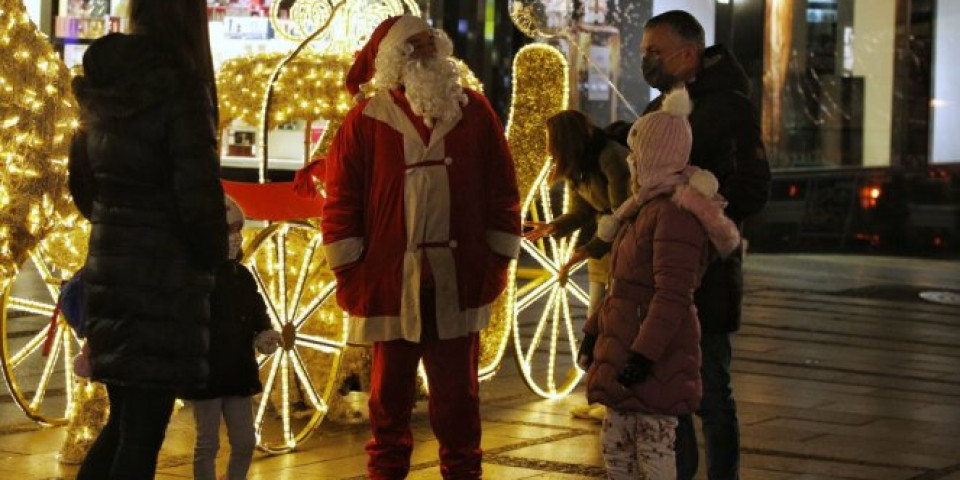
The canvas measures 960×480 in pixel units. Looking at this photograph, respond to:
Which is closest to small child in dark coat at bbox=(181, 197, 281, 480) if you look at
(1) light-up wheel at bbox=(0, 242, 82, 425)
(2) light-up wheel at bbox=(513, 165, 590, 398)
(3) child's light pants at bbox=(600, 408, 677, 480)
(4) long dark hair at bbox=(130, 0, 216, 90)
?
(4) long dark hair at bbox=(130, 0, 216, 90)

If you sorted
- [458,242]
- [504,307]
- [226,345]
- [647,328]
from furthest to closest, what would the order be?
[504,307], [458,242], [226,345], [647,328]

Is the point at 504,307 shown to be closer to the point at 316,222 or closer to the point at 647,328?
the point at 316,222

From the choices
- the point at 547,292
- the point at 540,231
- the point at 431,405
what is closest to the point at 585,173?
the point at 540,231

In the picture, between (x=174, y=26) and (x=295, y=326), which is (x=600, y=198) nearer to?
(x=295, y=326)

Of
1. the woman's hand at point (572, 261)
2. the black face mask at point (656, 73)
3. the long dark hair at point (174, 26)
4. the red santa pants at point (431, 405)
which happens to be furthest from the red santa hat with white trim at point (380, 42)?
the woman's hand at point (572, 261)

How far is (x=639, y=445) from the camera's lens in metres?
5.65

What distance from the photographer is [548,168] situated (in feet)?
29.3

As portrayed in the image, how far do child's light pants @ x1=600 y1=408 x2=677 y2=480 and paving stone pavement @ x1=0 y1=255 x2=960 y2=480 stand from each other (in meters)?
1.60

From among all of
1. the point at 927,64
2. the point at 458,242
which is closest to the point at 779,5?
the point at 927,64

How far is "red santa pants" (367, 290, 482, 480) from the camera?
6.50 meters

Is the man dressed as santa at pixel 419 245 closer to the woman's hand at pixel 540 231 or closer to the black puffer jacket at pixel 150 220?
the black puffer jacket at pixel 150 220

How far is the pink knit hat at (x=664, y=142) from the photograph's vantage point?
5793 millimetres

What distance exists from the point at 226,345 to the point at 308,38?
2452 millimetres

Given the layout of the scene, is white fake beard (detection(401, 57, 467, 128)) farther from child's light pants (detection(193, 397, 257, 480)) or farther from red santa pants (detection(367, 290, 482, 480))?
child's light pants (detection(193, 397, 257, 480))
